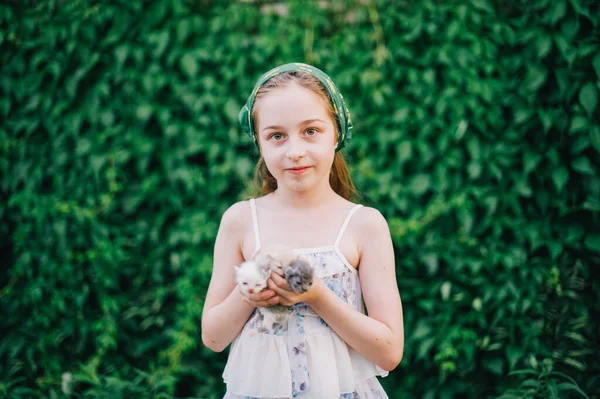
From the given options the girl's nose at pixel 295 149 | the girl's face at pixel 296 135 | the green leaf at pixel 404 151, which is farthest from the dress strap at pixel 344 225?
the green leaf at pixel 404 151

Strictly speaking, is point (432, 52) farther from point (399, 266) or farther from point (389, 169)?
point (399, 266)

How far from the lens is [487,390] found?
3379mm

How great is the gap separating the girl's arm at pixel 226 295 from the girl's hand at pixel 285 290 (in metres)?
0.20

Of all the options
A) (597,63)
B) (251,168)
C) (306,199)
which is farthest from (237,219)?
(597,63)

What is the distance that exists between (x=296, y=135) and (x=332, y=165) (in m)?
0.48

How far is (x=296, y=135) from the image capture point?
5.80 ft

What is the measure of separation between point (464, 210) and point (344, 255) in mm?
1774

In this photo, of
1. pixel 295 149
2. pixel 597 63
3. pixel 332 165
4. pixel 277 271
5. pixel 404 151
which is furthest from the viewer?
pixel 404 151

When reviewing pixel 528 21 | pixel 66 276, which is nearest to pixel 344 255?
pixel 528 21

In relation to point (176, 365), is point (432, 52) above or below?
above

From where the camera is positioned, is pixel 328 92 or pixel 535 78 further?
pixel 535 78

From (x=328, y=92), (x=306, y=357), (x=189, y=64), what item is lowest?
(x=306, y=357)

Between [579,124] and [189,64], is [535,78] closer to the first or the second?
[579,124]

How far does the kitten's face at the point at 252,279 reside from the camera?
1.58 metres
